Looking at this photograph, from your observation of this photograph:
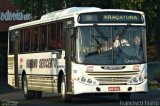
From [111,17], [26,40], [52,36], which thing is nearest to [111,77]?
[111,17]

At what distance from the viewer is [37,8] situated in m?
39.9

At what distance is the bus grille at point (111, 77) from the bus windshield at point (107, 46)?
1.16 ft

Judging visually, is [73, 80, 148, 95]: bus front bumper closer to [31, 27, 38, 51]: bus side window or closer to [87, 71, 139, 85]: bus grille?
[87, 71, 139, 85]: bus grille

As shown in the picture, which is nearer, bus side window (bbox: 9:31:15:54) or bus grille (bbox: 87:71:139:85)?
bus grille (bbox: 87:71:139:85)

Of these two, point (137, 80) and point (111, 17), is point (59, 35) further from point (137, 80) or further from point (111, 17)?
point (137, 80)

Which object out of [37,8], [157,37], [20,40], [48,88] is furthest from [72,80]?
[157,37]

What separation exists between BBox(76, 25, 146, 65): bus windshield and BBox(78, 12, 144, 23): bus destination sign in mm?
267

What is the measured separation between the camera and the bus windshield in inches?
844

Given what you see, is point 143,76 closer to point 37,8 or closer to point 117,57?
point 117,57

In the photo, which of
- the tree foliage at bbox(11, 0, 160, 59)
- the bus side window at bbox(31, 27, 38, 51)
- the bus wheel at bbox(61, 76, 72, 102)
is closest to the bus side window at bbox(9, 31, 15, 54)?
the bus side window at bbox(31, 27, 38, 51)

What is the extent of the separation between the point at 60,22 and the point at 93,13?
171cm

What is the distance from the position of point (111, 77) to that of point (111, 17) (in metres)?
2.07

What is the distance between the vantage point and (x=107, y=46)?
2150 cm

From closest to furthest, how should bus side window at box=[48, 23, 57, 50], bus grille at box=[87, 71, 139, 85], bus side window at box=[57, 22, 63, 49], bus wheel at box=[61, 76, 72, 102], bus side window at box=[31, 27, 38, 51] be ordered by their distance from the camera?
bus grille at box=[87, 71, 139, 85] < bus wheel at box=[61, 76, 72, 102] < bus side window at box=[57, 22, 63, 49] < bus side window at box=[48, 23, 57, 50] < bus side window at box=[31, 27, 38, 51]
